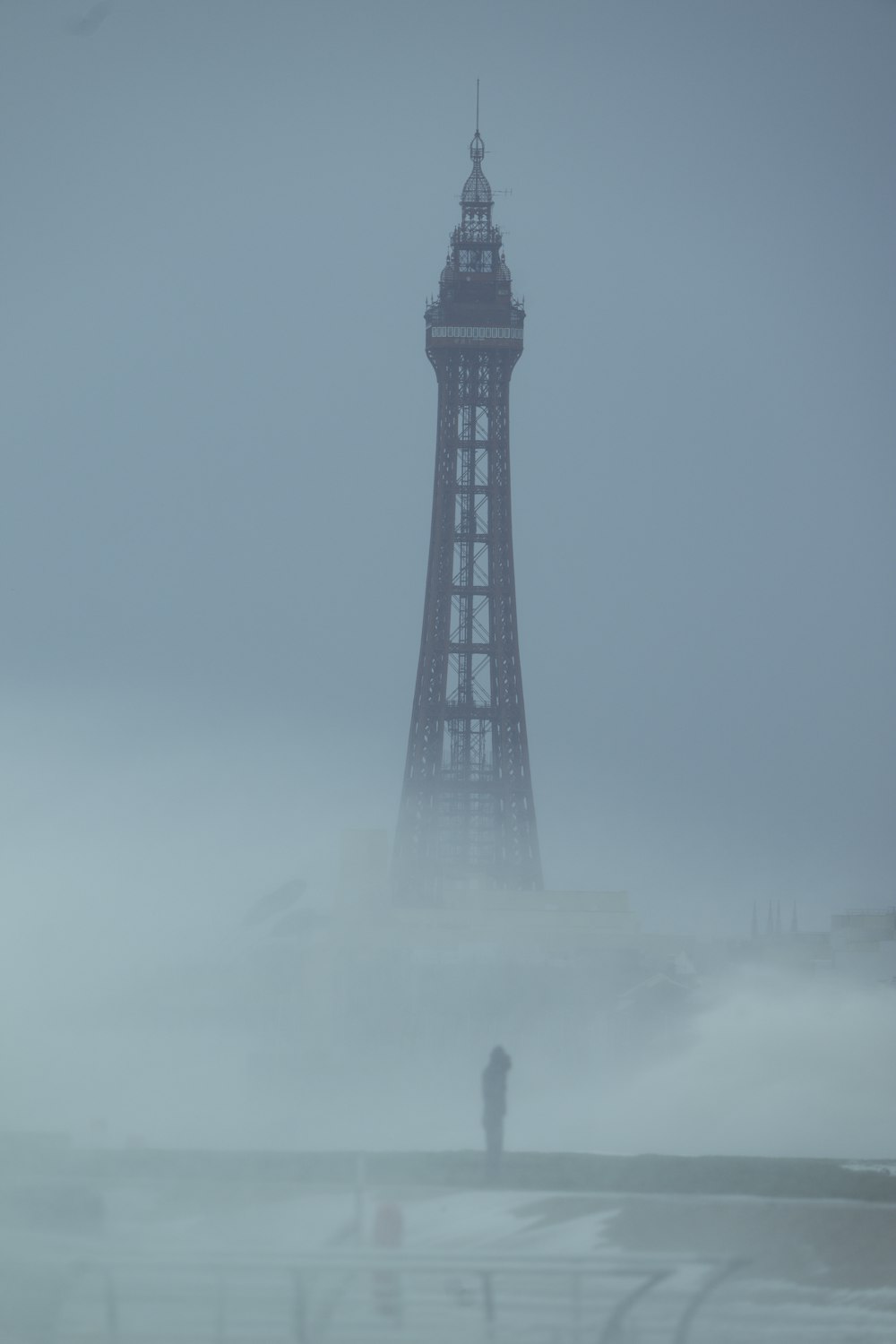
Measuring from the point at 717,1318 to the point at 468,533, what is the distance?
49.2 m

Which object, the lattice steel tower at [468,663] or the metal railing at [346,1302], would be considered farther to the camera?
the lattice steel tower at [468,663]

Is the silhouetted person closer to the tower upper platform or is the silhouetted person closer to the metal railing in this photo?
the metal railing

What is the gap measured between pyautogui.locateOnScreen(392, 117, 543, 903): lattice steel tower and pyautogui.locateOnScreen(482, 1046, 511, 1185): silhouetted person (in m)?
36.3

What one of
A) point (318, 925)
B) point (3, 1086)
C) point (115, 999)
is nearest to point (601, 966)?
point (318, 925)

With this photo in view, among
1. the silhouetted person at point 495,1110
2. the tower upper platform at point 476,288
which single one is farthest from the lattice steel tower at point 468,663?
the silhouetted person at point 495,1110

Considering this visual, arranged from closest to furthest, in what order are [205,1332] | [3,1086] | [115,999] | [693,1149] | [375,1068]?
[205,1332], [693,1149], [3,1086], [375,1068], [115,999]

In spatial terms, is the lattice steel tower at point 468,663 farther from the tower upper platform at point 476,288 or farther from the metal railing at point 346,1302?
the metal railing at point 346,1302

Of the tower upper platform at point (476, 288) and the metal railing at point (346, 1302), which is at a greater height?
the tower upper platform at point (476, 288)

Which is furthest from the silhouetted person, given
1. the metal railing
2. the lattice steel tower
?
the lattice steel tower

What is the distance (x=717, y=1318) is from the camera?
58.2 ft

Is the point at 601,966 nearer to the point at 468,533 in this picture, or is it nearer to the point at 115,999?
the point at 115,999

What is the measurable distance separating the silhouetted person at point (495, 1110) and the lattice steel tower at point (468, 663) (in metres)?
36.3

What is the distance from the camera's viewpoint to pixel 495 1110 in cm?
2445

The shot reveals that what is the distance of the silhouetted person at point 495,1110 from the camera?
944 inches
